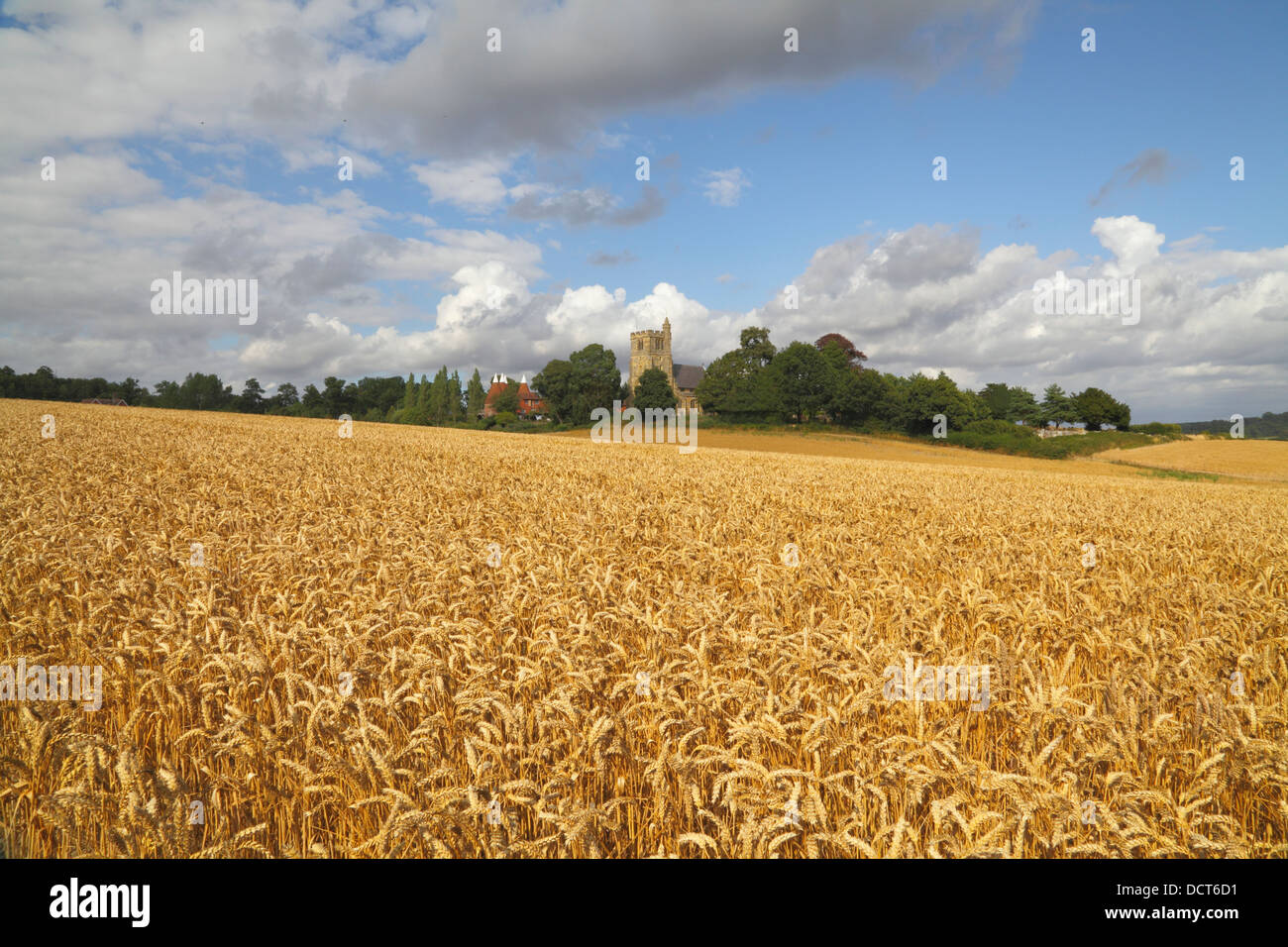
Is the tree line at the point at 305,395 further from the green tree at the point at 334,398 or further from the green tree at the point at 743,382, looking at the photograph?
the green tree at the point at 743,382

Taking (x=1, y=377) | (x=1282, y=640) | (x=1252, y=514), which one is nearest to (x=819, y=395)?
(x=1252, y=514)

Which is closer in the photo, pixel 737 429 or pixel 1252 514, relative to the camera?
pixel 1252 514

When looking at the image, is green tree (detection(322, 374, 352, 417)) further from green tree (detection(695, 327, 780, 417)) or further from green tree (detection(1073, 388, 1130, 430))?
green tree (detection(1073, 388, 1130, 430))

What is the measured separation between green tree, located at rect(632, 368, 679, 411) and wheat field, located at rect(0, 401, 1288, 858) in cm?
9059

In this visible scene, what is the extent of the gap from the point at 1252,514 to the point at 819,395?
70.0 m

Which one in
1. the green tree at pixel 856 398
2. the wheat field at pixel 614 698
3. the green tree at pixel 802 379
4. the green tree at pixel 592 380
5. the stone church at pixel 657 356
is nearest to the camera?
the wheat field at pixel 614 698

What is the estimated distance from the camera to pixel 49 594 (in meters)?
5.25

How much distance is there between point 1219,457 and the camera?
6203 cm

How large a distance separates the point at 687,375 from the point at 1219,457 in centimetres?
10303

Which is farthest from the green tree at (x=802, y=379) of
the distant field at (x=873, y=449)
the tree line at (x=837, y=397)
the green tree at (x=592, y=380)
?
the green tree at (x=592, y=380)

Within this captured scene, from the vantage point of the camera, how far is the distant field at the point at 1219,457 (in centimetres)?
5417

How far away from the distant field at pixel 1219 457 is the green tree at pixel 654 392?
5618cm
